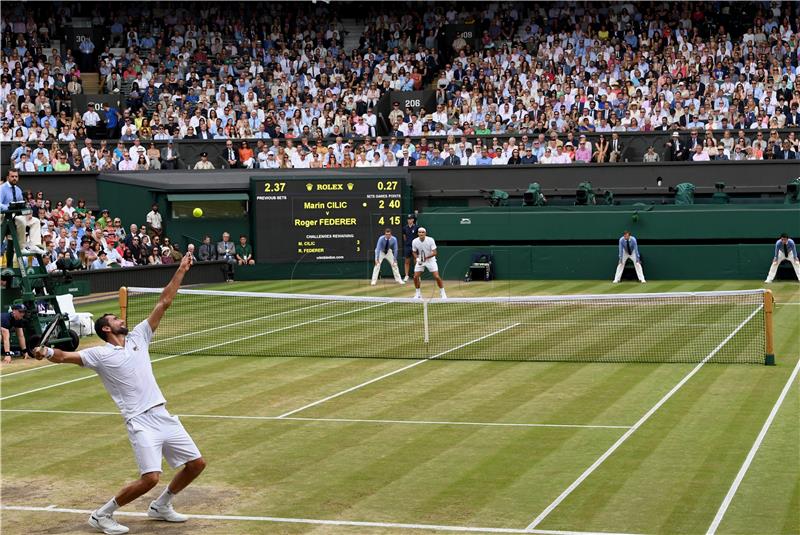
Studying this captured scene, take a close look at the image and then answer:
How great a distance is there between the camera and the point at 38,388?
2033cm

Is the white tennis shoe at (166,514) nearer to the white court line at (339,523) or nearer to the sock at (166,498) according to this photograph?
the sock at (166,498)

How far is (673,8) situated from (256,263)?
2018 cm

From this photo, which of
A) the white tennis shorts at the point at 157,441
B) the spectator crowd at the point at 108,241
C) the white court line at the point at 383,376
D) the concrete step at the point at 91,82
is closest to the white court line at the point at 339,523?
the white tennis shorts at the point at 157,441

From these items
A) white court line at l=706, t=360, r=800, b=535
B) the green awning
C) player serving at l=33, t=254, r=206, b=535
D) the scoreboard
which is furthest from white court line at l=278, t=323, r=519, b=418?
the green awning

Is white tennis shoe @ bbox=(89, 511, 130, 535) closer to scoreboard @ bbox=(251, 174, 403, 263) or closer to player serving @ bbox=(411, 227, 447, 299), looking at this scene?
player serving @ bbox=(411, 227, 447, 299)

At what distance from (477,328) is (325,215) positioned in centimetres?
1438

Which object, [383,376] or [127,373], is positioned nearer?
[127,373]

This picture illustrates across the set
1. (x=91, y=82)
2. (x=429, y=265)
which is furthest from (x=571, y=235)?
(x=91, y=82)

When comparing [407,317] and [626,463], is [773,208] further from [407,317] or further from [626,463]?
[626,463]

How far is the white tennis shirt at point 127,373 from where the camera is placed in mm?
11555

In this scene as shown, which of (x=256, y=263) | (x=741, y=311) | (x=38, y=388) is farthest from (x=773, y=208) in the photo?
(x=38, y=388)

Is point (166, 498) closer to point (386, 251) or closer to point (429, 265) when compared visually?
point (429, 265)

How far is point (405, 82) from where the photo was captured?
4794 centimetres

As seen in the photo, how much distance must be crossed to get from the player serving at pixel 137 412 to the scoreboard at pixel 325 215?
2870 cm
